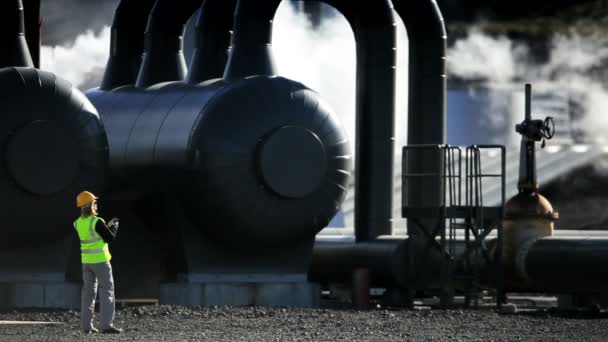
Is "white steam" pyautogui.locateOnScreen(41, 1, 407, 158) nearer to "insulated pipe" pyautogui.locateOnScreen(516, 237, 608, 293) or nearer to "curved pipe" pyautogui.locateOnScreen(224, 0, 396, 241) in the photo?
"curved pipe" pyautogui.locateOnScreen(224, 0, 396, 241)

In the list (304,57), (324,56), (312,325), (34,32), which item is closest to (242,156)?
(312,325)

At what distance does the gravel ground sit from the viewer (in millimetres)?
16156

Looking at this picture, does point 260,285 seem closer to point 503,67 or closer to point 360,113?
point 360,113

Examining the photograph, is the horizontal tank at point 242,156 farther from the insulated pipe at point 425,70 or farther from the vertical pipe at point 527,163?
the vertical pipe at point 527,163

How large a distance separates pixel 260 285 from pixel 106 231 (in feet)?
22.9

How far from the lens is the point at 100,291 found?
1633 centimetres

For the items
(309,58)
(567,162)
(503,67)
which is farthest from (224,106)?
(503,67)

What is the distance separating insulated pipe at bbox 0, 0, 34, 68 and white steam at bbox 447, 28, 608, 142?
35.5 m

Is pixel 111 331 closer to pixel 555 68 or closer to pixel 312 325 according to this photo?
pixel 312 325

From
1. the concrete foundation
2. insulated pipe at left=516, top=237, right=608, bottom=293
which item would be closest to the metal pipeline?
the concrete foundation

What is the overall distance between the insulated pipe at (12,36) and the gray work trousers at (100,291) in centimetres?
596

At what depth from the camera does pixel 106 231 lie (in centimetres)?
1605

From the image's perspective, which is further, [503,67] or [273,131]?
[503,67]

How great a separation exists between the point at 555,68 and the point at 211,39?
36.8 meters
